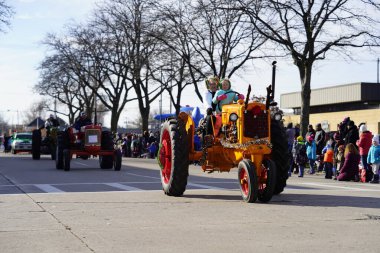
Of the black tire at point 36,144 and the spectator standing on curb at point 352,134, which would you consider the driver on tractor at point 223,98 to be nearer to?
the spectator standing on curb at point 352,134

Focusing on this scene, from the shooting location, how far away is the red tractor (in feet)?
78.2

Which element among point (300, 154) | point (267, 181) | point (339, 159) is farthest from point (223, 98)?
point (300, 154)

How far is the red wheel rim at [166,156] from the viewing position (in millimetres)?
13633

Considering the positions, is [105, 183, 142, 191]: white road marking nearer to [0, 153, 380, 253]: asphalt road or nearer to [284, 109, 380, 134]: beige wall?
[0, 153, 380, 253]: asphalt road

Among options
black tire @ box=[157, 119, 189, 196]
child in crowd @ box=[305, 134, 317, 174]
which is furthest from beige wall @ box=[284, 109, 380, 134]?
black tire @ box=[157, 119, 189, 196]

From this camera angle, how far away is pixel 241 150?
11938 millimetres

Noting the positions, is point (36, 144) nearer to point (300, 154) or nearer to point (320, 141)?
point (300, 154)

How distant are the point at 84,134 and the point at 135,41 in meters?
24.2

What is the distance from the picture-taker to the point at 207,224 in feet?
30.4

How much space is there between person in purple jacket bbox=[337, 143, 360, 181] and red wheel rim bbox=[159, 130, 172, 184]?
26.8 ft

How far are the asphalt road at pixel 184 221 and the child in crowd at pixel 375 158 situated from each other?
196 inches

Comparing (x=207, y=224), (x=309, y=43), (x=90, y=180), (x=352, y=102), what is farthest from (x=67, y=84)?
(x=207, y=224)

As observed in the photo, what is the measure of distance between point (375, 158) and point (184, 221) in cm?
1134

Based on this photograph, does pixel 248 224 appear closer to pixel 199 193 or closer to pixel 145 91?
pixel 199 193
